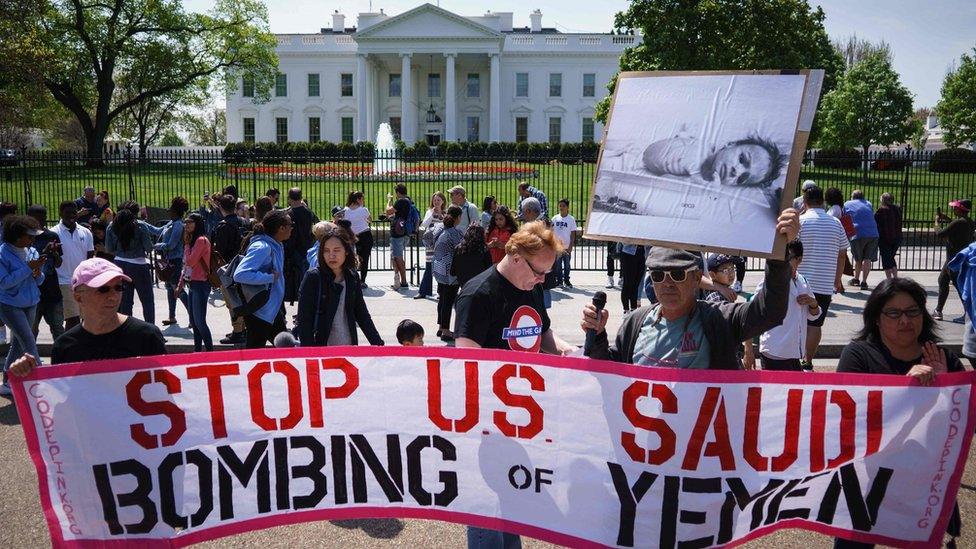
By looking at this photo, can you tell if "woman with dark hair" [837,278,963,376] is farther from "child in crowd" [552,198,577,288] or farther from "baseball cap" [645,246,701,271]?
"child in crowd" [552,198,577,288]

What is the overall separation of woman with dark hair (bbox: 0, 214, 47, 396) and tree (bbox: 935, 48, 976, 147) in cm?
5229

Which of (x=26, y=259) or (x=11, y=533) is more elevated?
(x=26, y=259)

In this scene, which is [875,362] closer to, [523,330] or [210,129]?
[523,330]

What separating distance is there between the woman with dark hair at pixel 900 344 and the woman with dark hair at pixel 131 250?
837 cm

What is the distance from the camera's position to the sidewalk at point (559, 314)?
10156 mm

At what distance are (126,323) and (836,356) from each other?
316 inches

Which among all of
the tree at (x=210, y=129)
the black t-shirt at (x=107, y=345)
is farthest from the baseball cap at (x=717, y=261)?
the tree at (x=210, y=129)

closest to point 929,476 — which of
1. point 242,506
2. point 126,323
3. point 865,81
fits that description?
point 242,506

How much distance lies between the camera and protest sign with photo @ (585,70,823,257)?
3.41 m

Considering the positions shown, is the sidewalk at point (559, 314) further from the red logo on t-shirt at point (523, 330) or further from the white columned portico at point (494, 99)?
the white columned portico at point (494, 99)

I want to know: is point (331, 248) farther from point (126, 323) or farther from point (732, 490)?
point (732, 490)

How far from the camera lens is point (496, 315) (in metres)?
4.18

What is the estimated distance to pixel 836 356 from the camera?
970cm

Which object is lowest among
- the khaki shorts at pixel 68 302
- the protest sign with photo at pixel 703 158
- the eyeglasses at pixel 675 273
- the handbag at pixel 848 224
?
the khaki shorts at pixel 68 302
